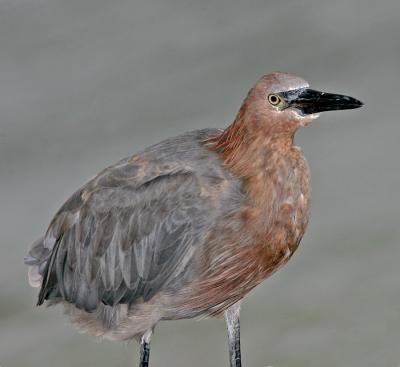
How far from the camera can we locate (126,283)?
26.5 ft

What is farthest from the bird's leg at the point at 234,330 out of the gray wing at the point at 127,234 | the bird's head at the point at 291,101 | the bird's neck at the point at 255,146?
the bird's head at the point at 291,101

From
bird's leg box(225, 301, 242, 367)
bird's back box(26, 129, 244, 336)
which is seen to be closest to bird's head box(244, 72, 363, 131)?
bird's back box(26, 129, 244, 336)

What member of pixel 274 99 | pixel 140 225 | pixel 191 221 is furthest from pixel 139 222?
pixel 274 99

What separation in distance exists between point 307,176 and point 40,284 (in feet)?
5.44

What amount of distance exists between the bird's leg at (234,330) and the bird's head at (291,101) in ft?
4.09

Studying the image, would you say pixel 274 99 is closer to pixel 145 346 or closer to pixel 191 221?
pixel 191 221

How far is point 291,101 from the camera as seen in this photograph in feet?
24.6

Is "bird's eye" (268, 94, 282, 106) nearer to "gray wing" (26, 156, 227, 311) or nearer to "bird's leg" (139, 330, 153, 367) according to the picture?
"gray wing" (26, 156, 227, 311)

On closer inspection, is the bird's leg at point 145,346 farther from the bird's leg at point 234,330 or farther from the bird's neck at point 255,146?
the bird's neck at point 255,146

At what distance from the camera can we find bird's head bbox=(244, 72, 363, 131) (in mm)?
7484

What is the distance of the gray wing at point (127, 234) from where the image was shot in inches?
307

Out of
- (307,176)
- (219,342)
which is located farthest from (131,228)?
(219,342)

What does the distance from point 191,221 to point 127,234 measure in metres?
0.43

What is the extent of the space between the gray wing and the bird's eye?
1.60 ft
